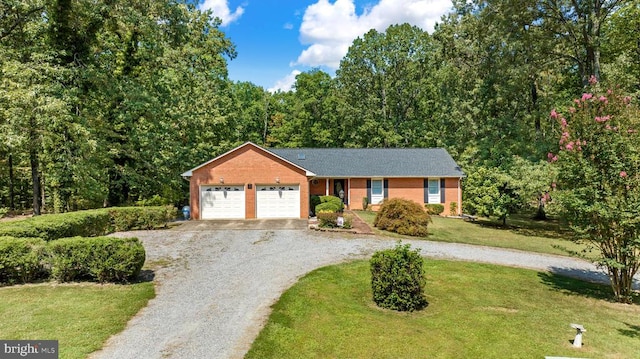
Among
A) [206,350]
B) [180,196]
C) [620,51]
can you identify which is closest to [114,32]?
[180,196]

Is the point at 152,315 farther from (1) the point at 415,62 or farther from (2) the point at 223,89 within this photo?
(1) the point at 415,62

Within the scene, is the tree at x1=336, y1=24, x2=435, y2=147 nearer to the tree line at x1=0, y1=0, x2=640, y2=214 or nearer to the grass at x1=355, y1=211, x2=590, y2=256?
the tree line at x1=0, y1=0, x2=640, y2=214

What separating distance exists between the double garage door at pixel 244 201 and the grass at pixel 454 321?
11613 mm

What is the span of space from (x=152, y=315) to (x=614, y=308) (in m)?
11.4

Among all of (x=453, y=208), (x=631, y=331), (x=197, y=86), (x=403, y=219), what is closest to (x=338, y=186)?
(x=453, y=208)

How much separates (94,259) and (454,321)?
30.4ft

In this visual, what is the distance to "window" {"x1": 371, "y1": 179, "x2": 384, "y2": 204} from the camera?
27.2 metres

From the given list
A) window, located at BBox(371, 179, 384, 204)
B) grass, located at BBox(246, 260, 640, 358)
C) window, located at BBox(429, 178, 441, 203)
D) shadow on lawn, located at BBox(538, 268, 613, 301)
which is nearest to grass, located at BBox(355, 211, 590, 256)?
window, located at BBox(371, 179, 384, 204)

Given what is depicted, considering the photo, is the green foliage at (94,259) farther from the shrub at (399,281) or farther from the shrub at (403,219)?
the shrub at (403,219)

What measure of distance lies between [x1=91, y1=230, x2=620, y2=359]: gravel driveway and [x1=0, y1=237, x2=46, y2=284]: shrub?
312 centimetres

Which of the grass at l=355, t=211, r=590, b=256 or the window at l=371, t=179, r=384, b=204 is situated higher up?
the window at l=371, t=179, r=384, b=204

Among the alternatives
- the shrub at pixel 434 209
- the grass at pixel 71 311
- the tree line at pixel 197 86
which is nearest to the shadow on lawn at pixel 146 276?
the grass at pixel 71 311

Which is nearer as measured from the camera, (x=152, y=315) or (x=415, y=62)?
(x=152, y=315)

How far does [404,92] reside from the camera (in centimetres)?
3934
